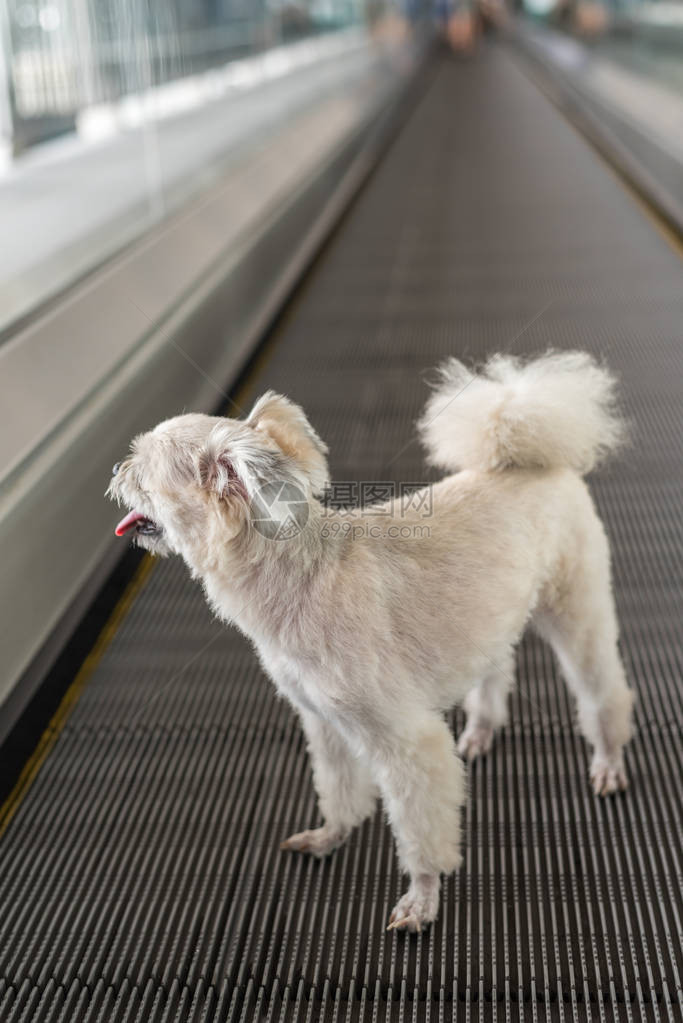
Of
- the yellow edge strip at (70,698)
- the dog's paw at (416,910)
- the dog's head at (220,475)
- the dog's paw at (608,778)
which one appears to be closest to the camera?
the dog's head at (220,475)

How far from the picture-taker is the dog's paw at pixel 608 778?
2.73 metres

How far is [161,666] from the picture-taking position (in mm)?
3350

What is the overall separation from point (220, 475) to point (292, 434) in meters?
0.18

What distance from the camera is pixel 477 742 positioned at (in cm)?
290

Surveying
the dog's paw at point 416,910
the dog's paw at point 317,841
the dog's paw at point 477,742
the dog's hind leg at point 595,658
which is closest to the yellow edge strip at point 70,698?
the dog's paw at point 317,841

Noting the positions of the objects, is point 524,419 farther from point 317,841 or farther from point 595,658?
point 317,841

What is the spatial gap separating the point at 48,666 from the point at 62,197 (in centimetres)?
273

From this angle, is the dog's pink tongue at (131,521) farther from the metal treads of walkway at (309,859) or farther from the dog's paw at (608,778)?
the dog's paw at (608,778)

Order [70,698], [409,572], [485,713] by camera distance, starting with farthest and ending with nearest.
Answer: [70,698] < [485,713] < [409,572]

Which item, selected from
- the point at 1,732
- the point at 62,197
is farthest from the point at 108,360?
the point at 1,732

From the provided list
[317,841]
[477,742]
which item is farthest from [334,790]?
[477,742]

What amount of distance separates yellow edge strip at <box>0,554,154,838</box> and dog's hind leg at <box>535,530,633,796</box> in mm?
1564

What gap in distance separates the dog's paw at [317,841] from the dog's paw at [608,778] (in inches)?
29.3

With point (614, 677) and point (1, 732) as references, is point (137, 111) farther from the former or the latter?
point (614, 677)
